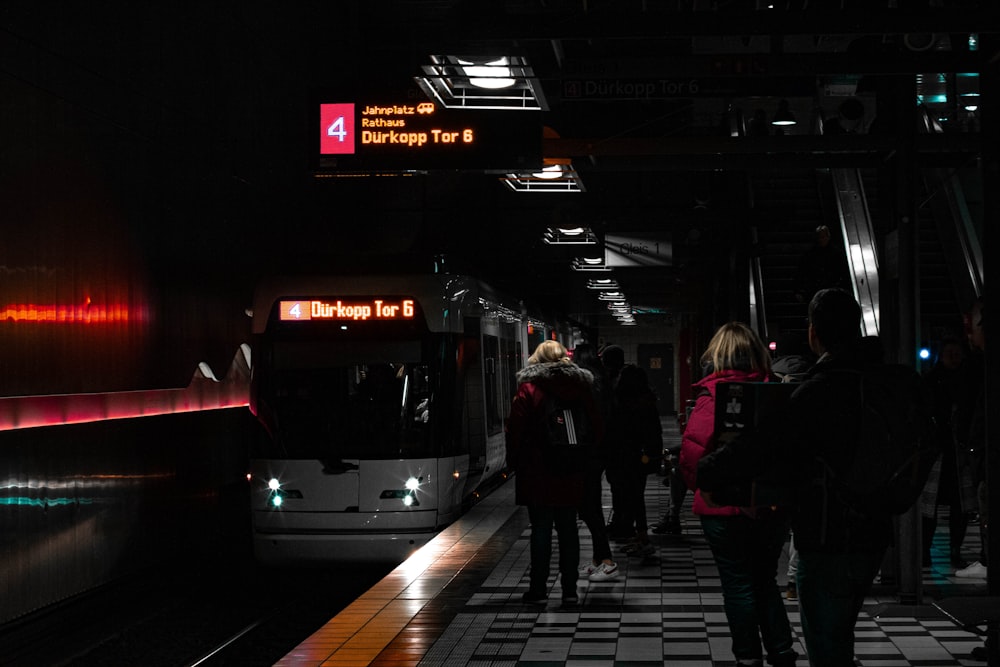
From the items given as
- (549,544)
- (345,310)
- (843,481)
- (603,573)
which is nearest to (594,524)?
(603,573)

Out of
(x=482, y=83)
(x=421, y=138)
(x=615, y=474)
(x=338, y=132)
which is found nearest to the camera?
(x=482, y=83)

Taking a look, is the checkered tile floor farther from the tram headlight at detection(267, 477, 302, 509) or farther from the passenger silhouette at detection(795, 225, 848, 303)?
the passenger silhouette at detection(795, 225, 848, 303)

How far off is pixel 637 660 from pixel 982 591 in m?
3.06

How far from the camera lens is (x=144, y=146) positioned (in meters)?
14.9

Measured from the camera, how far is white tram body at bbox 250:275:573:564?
39.5ft

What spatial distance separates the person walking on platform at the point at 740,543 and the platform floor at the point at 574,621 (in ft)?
2.41

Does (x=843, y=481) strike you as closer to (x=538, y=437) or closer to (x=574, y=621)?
(x=574, y=621)

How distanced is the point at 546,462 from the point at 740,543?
8.71 ft

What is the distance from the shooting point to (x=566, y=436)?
8117 mm

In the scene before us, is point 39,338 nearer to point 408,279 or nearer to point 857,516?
point 408,279

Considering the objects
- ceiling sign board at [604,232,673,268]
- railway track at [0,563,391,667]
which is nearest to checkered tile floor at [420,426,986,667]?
railway track at [0,563,391,667]

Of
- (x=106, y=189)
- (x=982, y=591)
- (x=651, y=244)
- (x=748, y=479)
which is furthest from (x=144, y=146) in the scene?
(x=748, y=479)

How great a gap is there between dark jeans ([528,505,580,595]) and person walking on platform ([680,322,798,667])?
8.30 ft

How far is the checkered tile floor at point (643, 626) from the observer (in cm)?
659
